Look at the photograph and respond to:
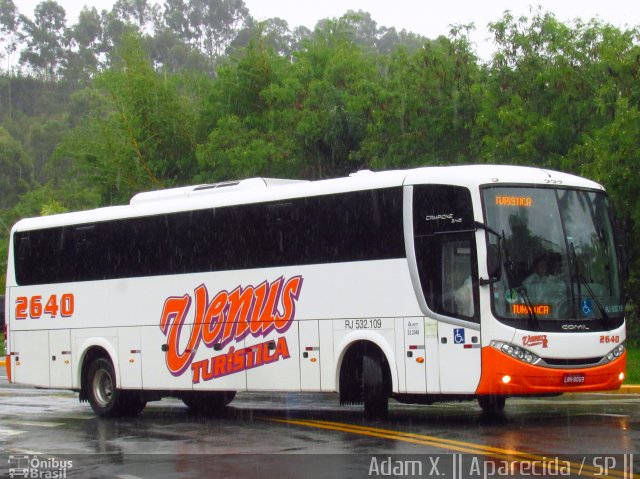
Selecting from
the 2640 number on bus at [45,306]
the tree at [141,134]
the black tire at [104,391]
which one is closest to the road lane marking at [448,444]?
the black tire at [104,391]

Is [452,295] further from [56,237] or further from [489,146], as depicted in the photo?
[489,146]

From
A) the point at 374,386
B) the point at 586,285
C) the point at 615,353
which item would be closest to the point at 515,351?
the point at 586,285

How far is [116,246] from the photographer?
1886 centimetres

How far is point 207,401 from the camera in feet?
62.5

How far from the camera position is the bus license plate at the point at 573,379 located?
1399cm

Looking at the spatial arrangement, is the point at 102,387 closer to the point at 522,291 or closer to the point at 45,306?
the point at 45,306

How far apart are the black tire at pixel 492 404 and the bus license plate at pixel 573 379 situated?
1745mm

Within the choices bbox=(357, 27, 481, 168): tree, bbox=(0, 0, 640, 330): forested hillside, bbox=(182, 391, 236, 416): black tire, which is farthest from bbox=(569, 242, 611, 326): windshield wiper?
bbox=(357, 27, 481, 168): tree

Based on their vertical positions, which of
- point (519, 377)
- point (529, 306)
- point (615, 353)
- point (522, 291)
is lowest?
point (519, 377)

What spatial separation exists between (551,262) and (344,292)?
286 cm

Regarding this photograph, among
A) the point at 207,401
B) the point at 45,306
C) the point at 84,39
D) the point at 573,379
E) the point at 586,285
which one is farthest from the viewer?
the point at 84,39

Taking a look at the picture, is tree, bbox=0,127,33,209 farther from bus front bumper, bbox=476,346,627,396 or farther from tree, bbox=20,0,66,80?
bus front bumper, bbox=476,346,627,396

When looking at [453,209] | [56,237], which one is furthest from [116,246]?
[453,209]

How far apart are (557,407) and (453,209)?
167 inches
